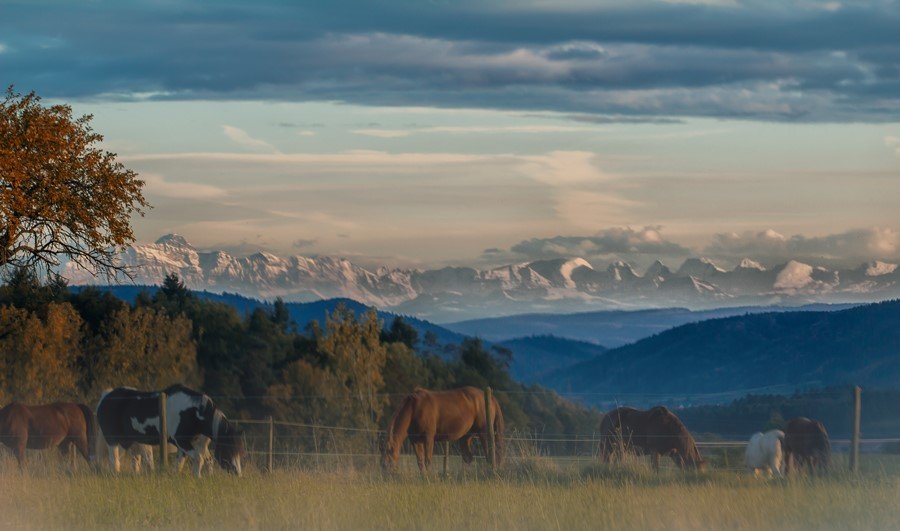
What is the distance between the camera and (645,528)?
53.2 ft

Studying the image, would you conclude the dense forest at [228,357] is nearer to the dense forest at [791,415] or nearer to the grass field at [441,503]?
the dense forest at [791,415]

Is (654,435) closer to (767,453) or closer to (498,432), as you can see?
(767,453)

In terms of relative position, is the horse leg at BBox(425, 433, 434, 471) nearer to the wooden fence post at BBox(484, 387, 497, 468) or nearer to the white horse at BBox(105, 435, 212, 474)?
the wooden fence post at BBox(484, 387, 497, 468)

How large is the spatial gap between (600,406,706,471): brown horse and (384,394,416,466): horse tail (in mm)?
5011

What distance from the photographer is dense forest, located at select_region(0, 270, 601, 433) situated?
66.2 m

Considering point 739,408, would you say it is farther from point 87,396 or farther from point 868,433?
point 87,396

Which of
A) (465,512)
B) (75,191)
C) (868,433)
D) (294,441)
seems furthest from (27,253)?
(868,433)

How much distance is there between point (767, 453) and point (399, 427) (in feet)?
30.4

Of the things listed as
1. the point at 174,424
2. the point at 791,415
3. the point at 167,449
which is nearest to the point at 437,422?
the point at 174,424

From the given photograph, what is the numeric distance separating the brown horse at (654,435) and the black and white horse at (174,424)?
Answer: 923cm

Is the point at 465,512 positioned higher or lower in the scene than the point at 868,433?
higher

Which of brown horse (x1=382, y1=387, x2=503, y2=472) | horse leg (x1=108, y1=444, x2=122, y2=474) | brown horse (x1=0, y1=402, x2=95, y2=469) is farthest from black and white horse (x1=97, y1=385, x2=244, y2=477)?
brown horse (x1=382, y1=387, x2=503, y2=472)

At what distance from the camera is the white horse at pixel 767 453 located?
32312 millimetres

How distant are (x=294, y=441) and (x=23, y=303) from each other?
16.6 meters
